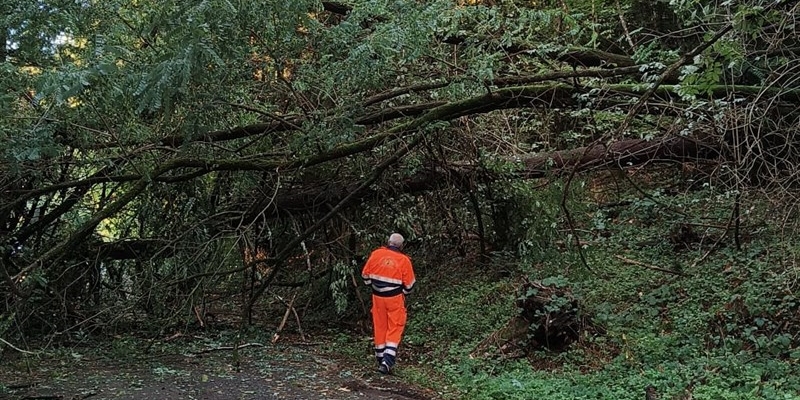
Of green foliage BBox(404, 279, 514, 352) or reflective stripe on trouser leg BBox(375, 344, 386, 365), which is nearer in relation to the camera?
reflective stripe on trouser leg BBox(375, 344, 386, 365)

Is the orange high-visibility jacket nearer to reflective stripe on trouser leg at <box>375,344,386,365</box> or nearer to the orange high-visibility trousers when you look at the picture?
the orange high-visibility trousers

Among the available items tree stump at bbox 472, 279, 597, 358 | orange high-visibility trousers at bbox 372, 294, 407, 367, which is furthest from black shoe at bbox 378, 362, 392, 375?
tree stump at bbox 472, 279, 597, 358

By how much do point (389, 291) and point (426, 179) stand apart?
7.16ft

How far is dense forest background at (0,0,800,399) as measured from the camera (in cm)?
588

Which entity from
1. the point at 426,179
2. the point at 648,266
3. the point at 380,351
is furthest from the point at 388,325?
the point at 648,266

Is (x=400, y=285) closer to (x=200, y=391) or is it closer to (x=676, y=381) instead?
(x=200, y=391)

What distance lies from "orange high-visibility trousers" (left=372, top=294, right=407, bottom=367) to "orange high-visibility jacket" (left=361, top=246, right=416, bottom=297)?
9 centimetres

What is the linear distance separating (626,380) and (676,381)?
1.55 ft

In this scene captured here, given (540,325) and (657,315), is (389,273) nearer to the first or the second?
(540,325)

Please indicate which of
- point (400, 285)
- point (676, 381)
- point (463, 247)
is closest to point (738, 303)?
point (676, 381)

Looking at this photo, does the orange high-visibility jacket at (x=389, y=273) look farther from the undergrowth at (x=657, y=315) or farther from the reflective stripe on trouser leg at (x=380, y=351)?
the undergrowth at (x=657, y=315)

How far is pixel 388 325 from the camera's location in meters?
7.82

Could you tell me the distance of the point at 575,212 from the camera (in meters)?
8.74

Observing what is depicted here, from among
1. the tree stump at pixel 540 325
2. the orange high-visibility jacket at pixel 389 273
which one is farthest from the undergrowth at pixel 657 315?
the orange high-visibility jacket at pixel 389 273
